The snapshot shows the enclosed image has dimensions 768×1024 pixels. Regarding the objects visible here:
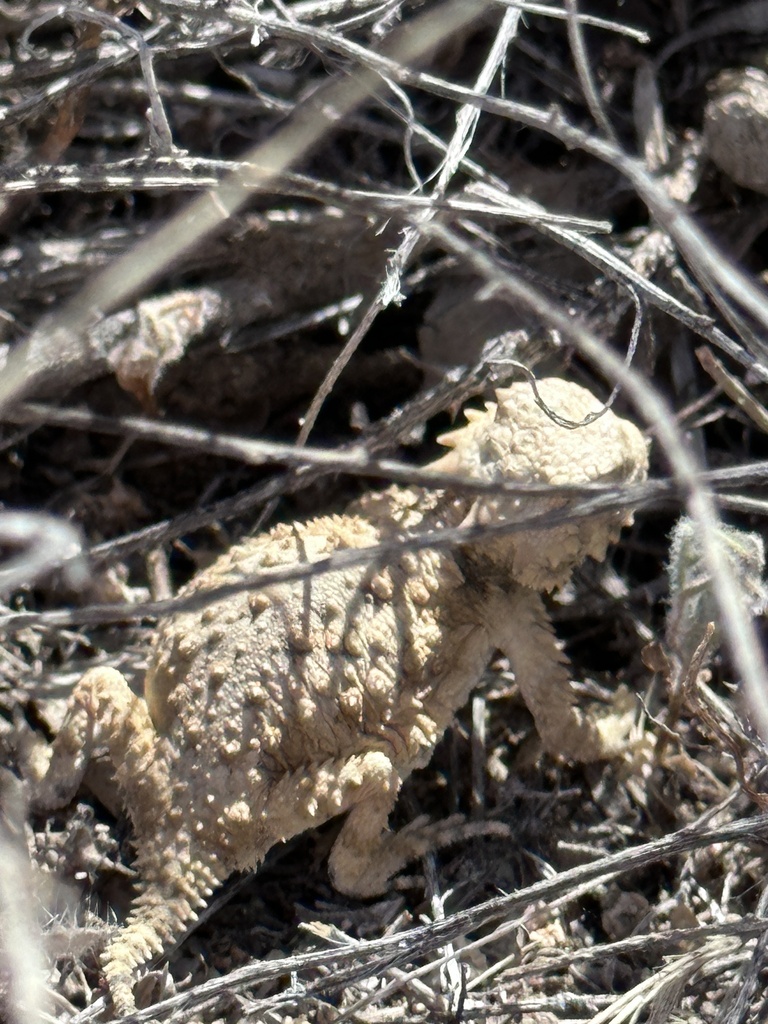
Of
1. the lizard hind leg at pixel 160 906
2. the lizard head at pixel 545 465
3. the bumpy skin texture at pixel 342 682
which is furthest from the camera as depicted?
the lizard head at pixel 545 465

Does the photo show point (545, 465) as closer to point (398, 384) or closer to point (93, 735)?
point (398, 384)

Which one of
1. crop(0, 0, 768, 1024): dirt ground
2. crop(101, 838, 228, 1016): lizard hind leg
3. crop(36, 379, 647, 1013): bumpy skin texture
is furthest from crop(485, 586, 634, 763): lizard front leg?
crop(101, 838, 228, 1016): lizard hind leg

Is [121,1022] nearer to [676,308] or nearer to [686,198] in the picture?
[676,308]

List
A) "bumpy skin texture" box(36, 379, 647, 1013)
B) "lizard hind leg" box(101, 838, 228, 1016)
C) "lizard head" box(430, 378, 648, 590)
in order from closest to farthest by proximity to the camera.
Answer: "lizard hind leg" box(101, 838, 228, 1016)
"bumpy skin texture" box(36, 379, 647, 1013)
"lizard head" box(430, 378, 648, 590)

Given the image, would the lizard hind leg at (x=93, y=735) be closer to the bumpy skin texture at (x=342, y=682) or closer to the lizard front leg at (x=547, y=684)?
the bumpy skin texture at (x=342, y=682)

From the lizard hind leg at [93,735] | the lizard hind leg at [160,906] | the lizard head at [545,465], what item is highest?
the lizard head at [545,465]

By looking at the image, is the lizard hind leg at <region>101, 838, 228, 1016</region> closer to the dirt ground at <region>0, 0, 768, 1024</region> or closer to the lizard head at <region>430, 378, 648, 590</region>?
the dirt ground at <region>0, 0, 768, 1024</region>

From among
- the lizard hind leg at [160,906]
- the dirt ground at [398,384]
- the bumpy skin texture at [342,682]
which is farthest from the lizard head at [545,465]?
the lizard hind leg at [160,906]

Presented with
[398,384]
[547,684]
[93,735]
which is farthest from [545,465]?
[93,735]
